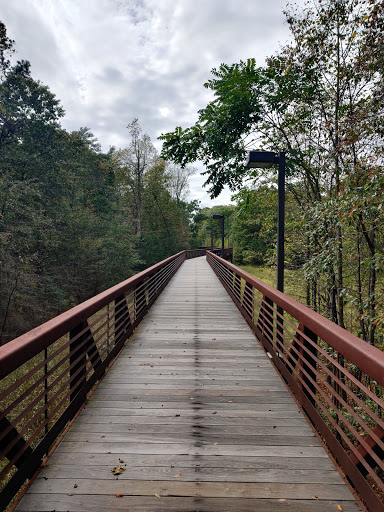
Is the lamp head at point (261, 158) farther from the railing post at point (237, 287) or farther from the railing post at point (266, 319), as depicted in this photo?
the railing post at point (237, 287)

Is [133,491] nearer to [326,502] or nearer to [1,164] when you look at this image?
[326,502]

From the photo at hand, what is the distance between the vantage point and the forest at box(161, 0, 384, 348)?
4500 mm

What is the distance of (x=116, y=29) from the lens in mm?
6691

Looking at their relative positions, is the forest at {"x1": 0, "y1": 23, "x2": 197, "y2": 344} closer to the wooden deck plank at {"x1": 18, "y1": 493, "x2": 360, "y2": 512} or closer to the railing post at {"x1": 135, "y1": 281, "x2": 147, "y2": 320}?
the railing post at {"x1": 135, "y1": 281, "x2": 147, "y2": 320}

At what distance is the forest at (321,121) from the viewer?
4.50 m

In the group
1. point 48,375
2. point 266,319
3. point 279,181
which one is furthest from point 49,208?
point 48,375

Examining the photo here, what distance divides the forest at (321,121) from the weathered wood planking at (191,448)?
2592 millimetres

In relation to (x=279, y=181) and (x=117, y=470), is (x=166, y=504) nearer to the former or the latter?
(x=117, y=470)

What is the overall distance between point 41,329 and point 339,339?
204 centimetres

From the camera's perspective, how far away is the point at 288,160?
18.9 feet

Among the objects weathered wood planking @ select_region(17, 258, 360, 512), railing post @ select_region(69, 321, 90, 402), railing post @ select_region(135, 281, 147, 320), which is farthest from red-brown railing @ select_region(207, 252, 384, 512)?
railing post @ select_region(135, 281, 147, 320)

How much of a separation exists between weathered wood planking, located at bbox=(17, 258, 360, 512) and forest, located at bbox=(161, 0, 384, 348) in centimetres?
259

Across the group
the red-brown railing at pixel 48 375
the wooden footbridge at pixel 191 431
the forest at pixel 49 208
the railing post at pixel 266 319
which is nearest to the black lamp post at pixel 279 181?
the railing post at pixel 266 319

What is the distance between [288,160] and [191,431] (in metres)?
5.16
